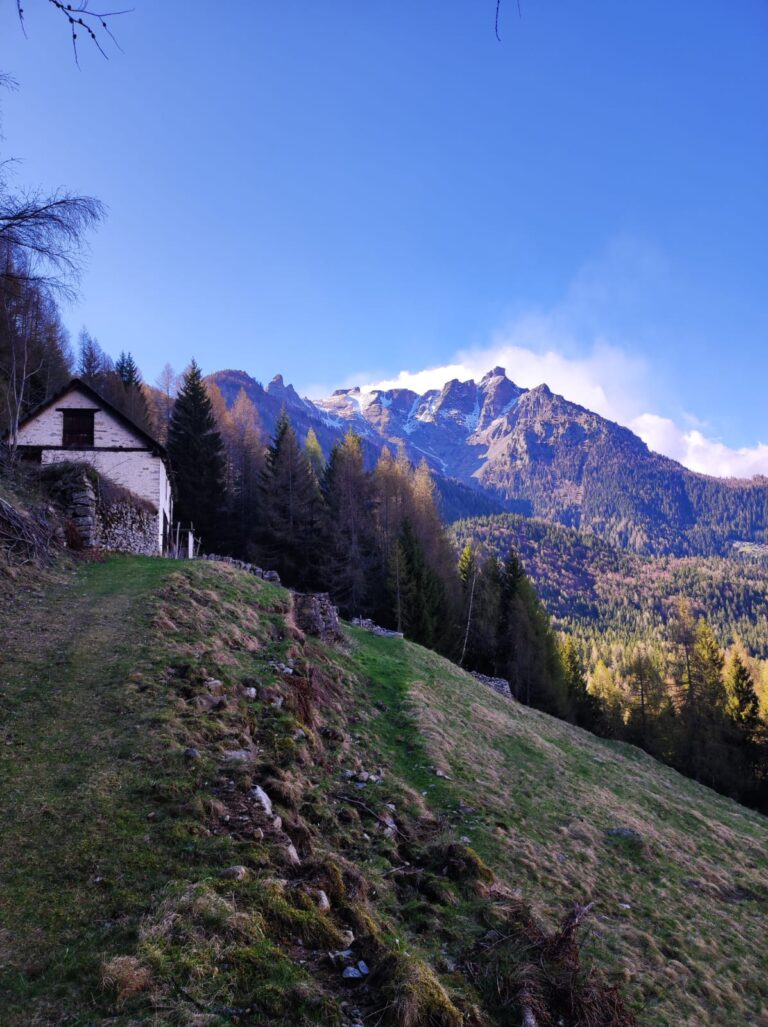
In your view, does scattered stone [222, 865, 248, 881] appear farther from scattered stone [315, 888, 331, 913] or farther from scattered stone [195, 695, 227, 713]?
scattered stone [195, 695, 227, 713]

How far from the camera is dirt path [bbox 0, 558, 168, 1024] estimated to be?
4.49m

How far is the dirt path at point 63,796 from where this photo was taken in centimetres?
449

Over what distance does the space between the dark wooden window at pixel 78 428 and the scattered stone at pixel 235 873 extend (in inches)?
1092

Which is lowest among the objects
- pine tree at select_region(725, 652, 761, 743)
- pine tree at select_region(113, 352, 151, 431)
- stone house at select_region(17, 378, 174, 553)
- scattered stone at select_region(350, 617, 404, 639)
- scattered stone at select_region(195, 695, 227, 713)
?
pine tree at select_region(725, 652, 761, 743)

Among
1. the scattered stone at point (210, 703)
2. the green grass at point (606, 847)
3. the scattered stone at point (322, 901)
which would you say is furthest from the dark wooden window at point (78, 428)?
the scattered stone at point (322, 901)

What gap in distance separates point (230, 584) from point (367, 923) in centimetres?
1369

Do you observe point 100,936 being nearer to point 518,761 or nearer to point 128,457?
point 518,761

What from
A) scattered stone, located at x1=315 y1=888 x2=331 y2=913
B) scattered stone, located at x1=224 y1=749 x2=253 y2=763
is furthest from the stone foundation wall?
scattered stone, located at x1=315 y1=888 x2=331 y2=913

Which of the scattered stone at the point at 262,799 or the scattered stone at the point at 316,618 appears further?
the scattered stone at the point at 316,618

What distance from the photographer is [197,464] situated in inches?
1767

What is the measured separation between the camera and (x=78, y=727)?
802 cm

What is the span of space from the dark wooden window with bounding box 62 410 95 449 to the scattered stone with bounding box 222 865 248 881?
1092 inches

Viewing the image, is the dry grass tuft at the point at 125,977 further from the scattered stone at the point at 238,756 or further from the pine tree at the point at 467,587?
the pine tree at the point at 467,587

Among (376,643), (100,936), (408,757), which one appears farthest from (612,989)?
(376,643)
